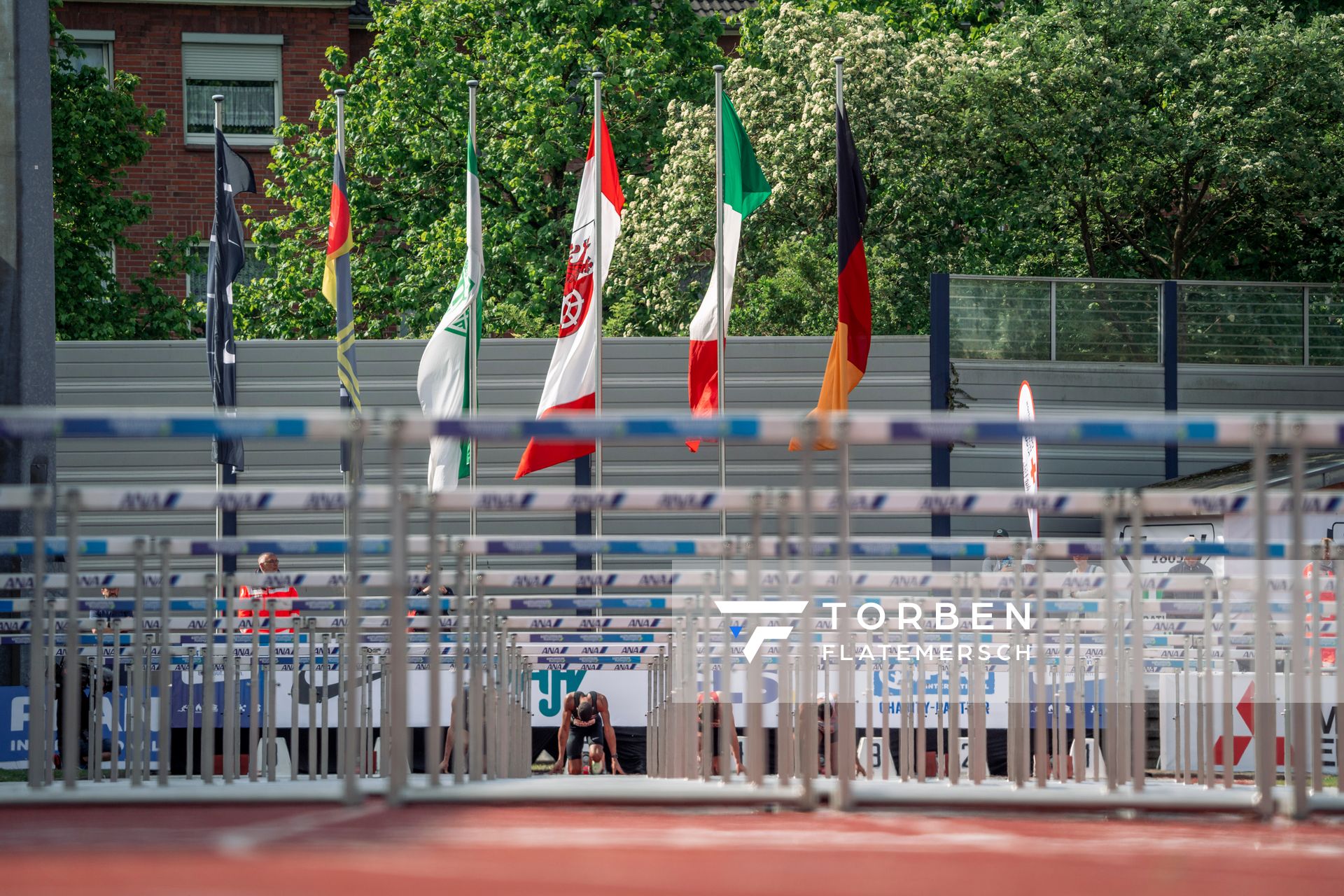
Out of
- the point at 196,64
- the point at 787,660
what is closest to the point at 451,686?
the point at 787,660

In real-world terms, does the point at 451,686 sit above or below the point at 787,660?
below

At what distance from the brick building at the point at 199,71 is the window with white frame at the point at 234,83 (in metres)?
0.02

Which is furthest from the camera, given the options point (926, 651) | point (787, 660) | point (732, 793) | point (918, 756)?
point (926, 651)

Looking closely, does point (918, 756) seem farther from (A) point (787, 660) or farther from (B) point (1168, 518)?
(B) point (1168, 518)

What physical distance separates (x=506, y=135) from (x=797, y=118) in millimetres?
6551

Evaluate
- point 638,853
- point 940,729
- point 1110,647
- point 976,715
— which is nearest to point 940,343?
point 940,729

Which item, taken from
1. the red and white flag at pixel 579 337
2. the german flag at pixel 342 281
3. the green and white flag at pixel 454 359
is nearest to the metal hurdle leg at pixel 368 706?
the red and white flag at pixel 579 337

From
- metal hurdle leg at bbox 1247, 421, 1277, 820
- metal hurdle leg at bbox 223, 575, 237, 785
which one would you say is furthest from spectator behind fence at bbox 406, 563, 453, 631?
metal hurdle leg at bbox 1247, 421, 1277, 820

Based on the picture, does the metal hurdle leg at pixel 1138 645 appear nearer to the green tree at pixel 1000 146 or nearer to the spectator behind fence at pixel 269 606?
the spectator behind fence at pixel 269 606

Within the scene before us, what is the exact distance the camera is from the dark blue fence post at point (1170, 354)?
25.3 meters

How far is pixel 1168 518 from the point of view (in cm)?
2136

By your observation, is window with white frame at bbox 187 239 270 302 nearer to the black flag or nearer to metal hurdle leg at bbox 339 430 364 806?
the black flag

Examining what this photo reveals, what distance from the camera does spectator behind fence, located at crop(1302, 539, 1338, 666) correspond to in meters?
10.8

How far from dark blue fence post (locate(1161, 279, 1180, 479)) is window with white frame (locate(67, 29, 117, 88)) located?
2526 cm
